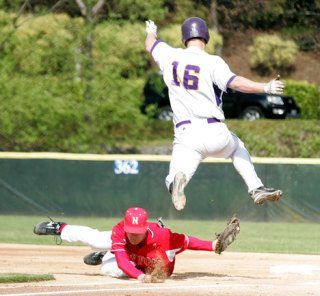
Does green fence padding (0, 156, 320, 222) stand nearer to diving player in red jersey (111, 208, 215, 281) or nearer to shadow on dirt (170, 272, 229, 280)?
shadow on dirt (170, 272, 229, 280)

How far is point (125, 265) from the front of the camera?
9.41 meters

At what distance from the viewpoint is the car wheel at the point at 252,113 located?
3319cm

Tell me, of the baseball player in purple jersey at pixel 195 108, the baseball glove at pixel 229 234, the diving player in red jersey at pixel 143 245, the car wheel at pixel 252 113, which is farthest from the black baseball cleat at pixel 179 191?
the car wheel at pixel 252 113

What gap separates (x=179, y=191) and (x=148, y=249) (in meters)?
0.62

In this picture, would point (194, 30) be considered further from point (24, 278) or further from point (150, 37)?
point (24, 278)

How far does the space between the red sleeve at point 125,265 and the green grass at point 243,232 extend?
509 cm

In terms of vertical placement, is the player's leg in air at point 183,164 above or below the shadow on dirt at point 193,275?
above

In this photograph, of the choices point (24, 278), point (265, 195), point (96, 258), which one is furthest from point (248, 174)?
point (24, 278)

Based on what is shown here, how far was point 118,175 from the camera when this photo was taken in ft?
68.3

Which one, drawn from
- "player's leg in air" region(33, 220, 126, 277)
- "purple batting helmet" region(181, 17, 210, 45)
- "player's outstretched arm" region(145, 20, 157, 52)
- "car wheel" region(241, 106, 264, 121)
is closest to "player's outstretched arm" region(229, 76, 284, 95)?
"purple batting helmet" region(181, 17, 210, 45)

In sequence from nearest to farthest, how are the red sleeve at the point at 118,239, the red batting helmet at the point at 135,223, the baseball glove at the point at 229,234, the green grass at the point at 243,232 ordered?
the red batting helmet at the point at 135,223, the red sleeve at the point at 118,239, the baseball glove at the point at 229,234, the green grass at the point at 243,232

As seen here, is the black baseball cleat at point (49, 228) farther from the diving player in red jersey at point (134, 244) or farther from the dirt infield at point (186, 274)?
the dirt infield at point (186, 274)

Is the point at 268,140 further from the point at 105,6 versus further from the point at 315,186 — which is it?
the point at 315,186

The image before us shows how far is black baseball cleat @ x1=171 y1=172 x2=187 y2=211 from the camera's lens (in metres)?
9.45
